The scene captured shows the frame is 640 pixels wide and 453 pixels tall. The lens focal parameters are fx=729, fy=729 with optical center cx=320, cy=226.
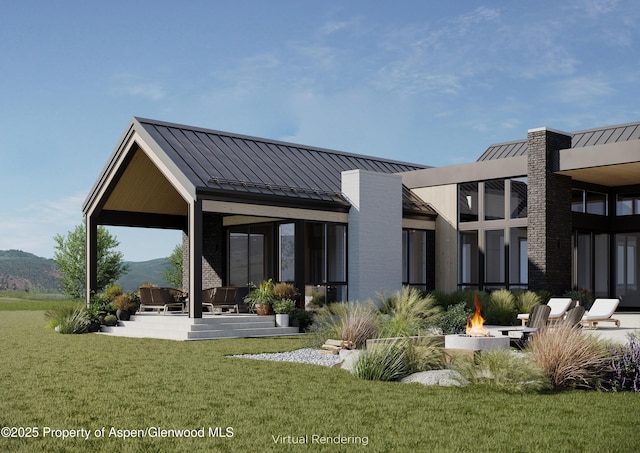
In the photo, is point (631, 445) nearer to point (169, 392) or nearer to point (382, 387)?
point (382, 387)

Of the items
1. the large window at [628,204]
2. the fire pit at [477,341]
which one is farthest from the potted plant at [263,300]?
the large window at [628,204]

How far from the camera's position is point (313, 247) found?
21.1 meters

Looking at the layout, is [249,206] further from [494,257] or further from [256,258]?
[494,257]

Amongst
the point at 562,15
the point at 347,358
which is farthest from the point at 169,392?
the point at 562,15

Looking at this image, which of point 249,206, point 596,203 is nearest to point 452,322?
point 249,206

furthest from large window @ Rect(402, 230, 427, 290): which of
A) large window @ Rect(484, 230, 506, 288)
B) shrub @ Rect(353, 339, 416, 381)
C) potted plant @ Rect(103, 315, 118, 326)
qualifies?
shrub @ Rect(353, 339, 416, 381)

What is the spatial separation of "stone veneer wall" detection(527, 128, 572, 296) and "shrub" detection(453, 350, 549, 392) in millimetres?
11709

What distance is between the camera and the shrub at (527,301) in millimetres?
19516

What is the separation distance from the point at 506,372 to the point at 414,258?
14790mm

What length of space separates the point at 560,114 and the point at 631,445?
17486 millimetres

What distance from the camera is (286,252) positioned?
21312mm

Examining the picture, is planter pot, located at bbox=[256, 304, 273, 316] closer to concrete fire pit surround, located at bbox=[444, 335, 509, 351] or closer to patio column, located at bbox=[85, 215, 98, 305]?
patio column, located at bbox=[85, 215, 98, 305]

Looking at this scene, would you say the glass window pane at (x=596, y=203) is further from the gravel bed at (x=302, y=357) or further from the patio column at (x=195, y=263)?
the gravel bed at (x=302, y=357)

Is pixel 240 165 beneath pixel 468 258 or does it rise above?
above
